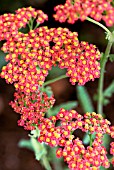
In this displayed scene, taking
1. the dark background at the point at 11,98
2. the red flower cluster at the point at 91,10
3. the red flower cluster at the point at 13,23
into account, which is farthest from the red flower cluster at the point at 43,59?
the dark background at the point at 11,98

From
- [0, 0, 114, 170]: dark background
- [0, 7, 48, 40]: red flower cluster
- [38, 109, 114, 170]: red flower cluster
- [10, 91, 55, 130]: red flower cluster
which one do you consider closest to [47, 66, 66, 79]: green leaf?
[0, 0, 114, 170]: dark background

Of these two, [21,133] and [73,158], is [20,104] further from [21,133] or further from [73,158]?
[21,133]

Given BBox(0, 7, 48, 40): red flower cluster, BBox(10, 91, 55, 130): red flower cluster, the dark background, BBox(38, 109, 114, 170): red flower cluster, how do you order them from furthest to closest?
1. the dark background
2. BBox(0, 7, 48, 40): red flower cluster
3. BBox(10, 91, 55, 130): red flower cluster
4. BBox(38, 109, 114, 170): red flower cluster

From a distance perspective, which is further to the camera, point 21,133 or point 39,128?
point 21,133

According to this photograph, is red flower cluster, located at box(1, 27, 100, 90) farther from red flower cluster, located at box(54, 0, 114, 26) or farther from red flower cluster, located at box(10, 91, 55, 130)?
red flower cluster, located at box(54, 0, 114, 26)

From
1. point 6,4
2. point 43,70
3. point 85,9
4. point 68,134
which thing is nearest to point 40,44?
point 43,70

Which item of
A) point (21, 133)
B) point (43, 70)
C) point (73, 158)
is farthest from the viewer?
point (21, 133)
